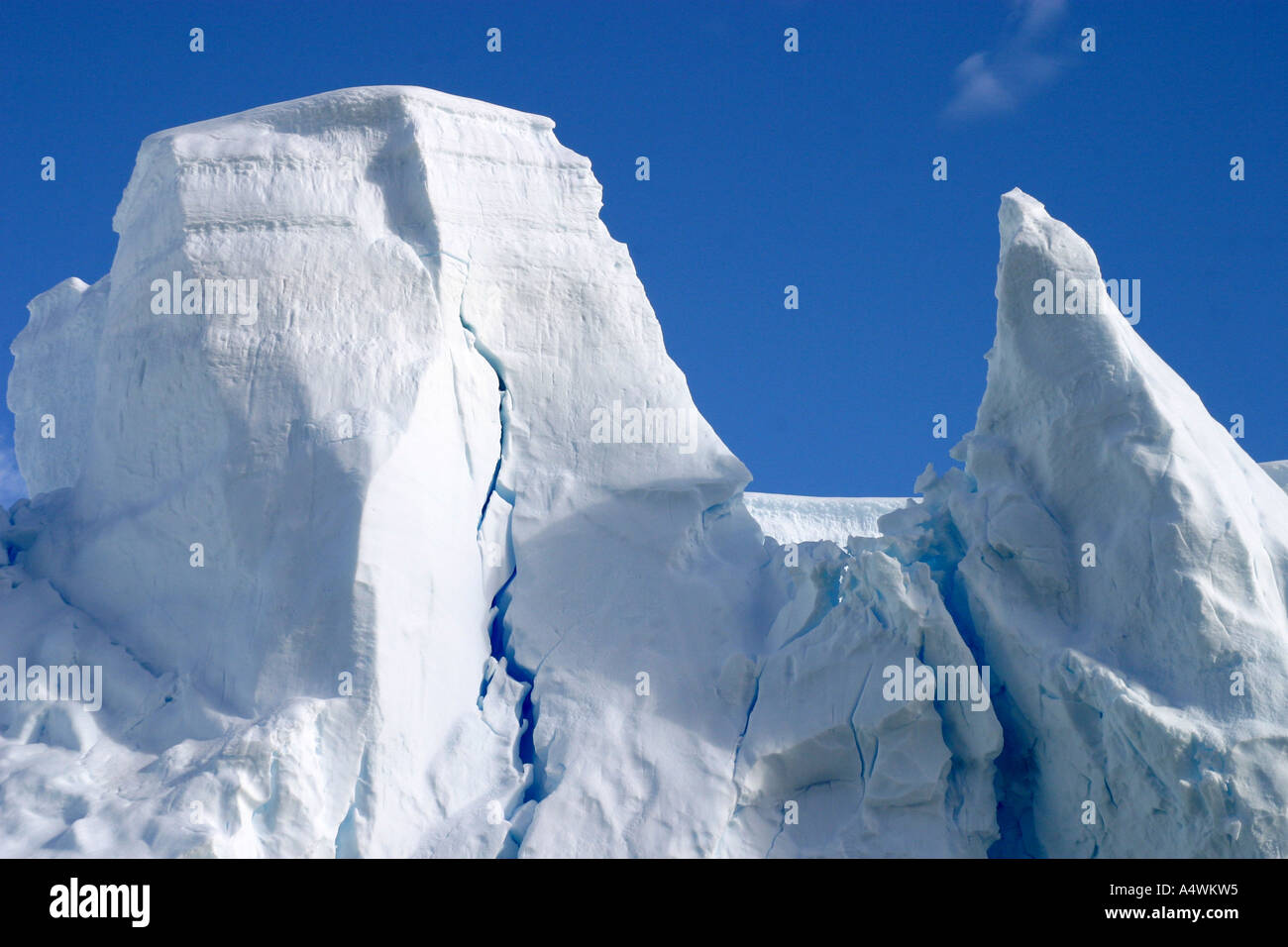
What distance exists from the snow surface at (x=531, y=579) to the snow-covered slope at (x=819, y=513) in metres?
6.06

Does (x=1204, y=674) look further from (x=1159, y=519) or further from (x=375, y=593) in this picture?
(x=375, y=593)

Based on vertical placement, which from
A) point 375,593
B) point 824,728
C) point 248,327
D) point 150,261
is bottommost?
point 824,728

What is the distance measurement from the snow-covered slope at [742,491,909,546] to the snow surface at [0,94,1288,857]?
6056 mm

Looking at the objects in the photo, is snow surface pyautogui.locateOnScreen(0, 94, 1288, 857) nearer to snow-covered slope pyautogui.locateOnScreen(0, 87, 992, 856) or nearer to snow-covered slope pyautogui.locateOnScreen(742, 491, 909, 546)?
snow-covered slope pyautogui.locateOnScreen(0, 87, 992, 856)

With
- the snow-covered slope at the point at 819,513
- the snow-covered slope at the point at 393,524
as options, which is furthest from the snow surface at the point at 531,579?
the snow-covered slope at the point at 819,513

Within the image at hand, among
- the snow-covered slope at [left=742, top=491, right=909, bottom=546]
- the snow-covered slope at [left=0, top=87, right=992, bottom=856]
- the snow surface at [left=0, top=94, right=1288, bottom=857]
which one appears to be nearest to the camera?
the snow surface at [left=0, top=94, right=1288, bottom=857]

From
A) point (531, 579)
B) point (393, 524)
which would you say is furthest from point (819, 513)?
point (393, 524)

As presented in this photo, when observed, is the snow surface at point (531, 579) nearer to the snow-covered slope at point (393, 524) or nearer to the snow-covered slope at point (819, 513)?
the snow-covered slope at point (393, 524)

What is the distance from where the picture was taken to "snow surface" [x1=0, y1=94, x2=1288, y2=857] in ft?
38.2

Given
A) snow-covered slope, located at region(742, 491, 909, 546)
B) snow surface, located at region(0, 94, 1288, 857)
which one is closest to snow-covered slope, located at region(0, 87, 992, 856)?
snow surface, located at region(0, 94, 1288, 857)

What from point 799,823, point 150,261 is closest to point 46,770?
point 150,261

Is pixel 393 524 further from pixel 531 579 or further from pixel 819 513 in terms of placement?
pixel 819 513

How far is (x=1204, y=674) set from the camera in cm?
1145

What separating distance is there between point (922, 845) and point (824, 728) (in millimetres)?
1245
